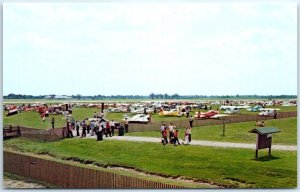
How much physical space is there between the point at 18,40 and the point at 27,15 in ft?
1.17

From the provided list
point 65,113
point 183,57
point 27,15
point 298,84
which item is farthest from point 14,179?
point 298,84

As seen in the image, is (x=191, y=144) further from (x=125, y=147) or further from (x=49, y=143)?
(x=49, y=143)

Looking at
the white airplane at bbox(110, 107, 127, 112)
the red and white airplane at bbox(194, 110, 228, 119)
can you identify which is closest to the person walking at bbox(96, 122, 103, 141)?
the white airplane at bbox(110, 107, 127, 112)

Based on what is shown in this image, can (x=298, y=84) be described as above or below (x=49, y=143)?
above

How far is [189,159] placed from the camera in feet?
23.1

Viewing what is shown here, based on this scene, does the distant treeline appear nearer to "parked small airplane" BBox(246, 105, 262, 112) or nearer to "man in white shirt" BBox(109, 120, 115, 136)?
"parked small airplane" BBox(246, 105, 262, 112)

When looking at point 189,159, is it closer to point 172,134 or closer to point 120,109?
point 172,134

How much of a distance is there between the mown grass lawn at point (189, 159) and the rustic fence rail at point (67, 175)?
148 millimetres

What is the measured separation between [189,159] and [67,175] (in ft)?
5.23

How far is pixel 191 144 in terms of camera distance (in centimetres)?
713

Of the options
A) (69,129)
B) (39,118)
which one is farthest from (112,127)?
(39,118)

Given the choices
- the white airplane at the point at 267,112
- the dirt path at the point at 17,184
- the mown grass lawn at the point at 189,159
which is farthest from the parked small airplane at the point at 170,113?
the dirt path at the point at 17,184

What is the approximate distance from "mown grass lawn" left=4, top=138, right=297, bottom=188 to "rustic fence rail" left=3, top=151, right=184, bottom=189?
0.49ft

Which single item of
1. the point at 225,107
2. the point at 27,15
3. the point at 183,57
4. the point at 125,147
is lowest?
the point at 125,147
